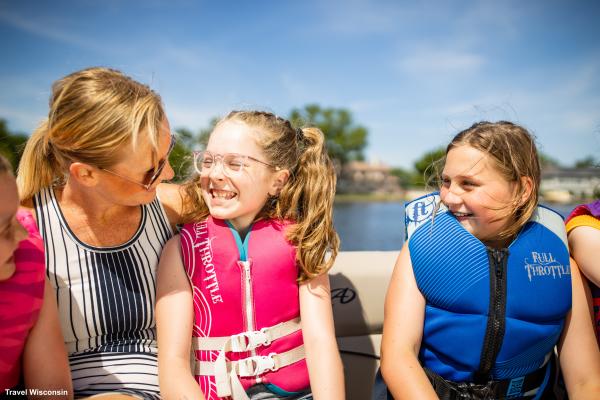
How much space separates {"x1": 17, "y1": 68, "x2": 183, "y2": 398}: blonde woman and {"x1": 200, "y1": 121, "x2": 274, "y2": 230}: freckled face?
0.63ft

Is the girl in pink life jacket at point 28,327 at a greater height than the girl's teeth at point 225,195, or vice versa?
the girl's teeth at point 225,195

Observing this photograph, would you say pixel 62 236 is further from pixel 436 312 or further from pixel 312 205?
pixel 436 312

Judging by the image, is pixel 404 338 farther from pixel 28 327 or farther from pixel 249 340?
pixel 28 327

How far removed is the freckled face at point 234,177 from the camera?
1.83 meters

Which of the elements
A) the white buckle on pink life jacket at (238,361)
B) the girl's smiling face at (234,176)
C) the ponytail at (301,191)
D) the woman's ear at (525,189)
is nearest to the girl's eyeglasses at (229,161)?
the girl's smiling face at (234,176)

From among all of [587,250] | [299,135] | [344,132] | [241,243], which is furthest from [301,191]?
[344,132]

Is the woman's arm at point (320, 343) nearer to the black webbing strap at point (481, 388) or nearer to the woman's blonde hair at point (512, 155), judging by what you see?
the black webbing strap at point (481, 388)

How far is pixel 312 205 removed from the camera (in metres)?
1.98

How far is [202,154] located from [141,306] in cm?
70

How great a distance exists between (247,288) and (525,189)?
4.06ft

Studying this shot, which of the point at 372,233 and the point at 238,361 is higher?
the point at 372,233

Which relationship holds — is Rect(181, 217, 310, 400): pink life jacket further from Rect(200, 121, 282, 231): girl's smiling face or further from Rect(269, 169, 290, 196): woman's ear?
Rect(269, 169, 290, 196): woman's ear

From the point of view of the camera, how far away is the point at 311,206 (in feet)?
6.50

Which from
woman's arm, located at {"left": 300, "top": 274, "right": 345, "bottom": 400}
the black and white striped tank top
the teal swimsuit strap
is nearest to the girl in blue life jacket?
woman's arm, located at {"left": 300, "top": 274, "right": 345, "bottom": 400}
